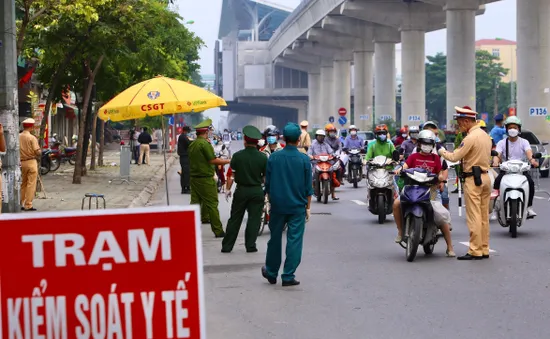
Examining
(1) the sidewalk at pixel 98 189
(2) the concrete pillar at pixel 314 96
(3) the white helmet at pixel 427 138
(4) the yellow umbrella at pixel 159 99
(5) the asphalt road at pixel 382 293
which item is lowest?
(1) the sidewalk at pixel 98 189

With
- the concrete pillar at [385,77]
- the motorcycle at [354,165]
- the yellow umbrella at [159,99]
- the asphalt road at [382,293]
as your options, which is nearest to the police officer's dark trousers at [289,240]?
the asphalt road at [382,293]

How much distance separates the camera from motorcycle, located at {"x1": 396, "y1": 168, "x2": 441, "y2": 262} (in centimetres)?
1252

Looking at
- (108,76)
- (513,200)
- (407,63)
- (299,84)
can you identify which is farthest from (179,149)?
(299,84)

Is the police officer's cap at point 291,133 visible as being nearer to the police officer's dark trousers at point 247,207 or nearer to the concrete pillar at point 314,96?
the police officer's dark trousers at point 247,207

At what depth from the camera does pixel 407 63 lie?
214 ft

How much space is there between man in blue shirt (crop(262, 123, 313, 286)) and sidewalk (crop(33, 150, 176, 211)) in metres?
10.8

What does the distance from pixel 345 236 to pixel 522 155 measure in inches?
111

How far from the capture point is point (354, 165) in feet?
95.0

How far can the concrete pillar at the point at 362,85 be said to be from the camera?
8438cm

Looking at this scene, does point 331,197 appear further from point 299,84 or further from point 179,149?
point 299,84

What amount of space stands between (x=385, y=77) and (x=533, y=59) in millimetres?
30295

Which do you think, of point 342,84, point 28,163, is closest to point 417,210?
point 28,163

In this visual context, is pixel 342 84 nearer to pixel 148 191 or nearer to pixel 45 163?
pixel 45 163

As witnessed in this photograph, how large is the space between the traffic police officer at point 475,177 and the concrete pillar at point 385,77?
62163 mm
